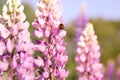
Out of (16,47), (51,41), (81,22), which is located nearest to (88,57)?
(51,41)

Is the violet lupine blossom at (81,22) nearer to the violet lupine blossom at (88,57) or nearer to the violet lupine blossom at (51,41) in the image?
the violet lupine blossom at (88,57)

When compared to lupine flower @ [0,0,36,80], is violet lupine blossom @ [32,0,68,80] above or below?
above

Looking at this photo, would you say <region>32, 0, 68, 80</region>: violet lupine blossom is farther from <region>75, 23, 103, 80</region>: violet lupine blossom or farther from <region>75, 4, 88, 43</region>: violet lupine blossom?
<region>75, 4, 88, 43</region>: violet lupine blossom

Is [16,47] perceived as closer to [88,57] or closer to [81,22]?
[88,57]

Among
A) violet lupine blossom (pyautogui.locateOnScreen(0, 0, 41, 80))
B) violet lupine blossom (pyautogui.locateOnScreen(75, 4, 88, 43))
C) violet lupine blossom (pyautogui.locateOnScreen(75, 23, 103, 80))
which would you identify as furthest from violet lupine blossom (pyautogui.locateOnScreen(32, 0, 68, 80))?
violet lupine blossom (pyautogui.locateOnScreen(75, 4, 88, 43))

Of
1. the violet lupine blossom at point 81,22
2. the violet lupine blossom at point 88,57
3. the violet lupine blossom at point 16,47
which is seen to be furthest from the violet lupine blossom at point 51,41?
the violet lupine blossom at point 81,22

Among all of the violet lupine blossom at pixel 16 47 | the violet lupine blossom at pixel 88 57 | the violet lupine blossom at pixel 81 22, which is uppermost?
the violet lupine blossom at pixel 81 22

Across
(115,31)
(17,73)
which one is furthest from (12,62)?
(115,31)
